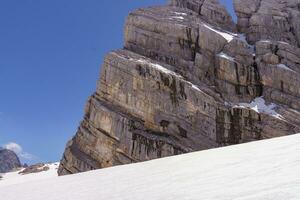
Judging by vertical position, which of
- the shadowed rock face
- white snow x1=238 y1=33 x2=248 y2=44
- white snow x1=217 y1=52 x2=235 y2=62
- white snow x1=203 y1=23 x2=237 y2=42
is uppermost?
white snow x1=203 y1=23 x2=237 y2=42

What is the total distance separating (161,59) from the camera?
176ft

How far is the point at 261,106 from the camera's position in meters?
49.7

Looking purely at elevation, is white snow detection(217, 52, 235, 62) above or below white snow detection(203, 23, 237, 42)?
below

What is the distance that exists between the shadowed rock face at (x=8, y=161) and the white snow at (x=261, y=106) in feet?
296

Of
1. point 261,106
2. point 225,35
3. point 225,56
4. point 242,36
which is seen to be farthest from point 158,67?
point 242,36

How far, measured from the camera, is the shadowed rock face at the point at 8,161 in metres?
118

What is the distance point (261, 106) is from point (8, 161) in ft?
322

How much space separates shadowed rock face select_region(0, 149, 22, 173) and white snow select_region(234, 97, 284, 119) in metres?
90.2

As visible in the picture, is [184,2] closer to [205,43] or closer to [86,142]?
[205,43]

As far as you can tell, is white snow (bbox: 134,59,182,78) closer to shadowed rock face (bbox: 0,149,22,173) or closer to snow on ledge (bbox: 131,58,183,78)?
snow on ledge (bbox: 131,58,183,78)

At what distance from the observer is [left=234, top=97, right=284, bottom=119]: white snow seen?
4740cm

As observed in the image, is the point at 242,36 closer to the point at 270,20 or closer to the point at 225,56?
the point at 270,20

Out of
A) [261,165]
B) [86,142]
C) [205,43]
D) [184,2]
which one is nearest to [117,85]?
[86,142]

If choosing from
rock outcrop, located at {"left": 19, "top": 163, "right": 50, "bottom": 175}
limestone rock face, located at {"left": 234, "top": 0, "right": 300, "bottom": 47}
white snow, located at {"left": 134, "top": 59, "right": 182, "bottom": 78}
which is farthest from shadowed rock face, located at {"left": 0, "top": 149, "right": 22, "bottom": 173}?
limestone rock face, located at {"left": 234, "top": 0, "right": 300, "bottom": 47}
